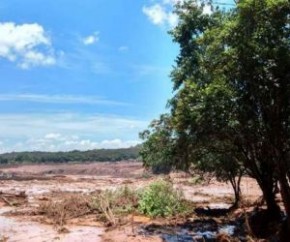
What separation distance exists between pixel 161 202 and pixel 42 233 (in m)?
8.50

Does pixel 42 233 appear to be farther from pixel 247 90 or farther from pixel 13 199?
pixel 13 199

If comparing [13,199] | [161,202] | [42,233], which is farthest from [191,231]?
[13,199]

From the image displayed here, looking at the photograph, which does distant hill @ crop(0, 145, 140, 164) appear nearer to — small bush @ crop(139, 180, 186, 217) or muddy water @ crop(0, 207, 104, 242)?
small bush @ crop(139, 180, 186, 217)

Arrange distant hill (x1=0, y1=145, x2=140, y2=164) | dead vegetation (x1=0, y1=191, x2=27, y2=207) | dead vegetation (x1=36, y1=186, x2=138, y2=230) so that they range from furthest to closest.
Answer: distant hill (x1=0, y1=145, x2=140, y2=164), dead vegetation (x1=0, y1=191, x2=27, y2=207), dead vegetation (x1=36, y1=186, x2=138, y2=230)

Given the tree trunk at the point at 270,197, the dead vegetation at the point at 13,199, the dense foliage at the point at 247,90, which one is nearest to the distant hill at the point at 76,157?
the dead vegetation at the point at 13,199

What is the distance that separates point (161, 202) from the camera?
3347 centimetres

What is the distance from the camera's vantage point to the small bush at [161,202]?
32875 millimetres

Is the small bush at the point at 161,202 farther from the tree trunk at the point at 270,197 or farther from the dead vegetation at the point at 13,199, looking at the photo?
the dead vegetation at the point at 13,199

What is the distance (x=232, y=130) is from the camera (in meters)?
20.5

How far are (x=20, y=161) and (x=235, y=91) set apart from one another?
16387 cm

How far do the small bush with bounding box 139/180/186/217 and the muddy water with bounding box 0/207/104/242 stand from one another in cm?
542

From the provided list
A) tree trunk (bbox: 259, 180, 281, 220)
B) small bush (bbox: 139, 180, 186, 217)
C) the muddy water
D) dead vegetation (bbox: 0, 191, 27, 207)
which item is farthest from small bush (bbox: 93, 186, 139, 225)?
dead vegetation (bbox: 0, 191, 27, 207)

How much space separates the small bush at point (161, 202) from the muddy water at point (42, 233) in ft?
17.8

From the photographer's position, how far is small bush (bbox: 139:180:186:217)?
32.9m
